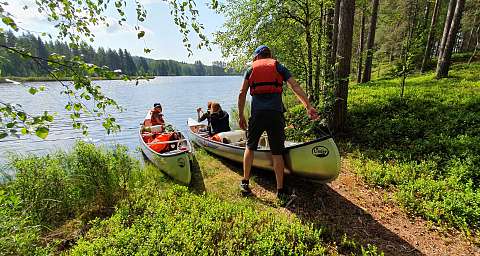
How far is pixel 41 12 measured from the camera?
2.54 metres

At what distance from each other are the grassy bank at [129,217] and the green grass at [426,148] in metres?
1.85

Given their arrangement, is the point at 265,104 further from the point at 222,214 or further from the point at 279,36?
the point at 279,36

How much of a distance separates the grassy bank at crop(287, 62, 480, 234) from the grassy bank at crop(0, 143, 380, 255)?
1.82 m

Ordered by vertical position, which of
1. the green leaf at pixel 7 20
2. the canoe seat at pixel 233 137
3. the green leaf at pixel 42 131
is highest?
the green leaf at pixel 7 20

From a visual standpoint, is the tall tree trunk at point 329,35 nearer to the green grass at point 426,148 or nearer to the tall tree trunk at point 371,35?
the green grass at point 426,148

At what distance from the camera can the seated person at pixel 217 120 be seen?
9.00 m

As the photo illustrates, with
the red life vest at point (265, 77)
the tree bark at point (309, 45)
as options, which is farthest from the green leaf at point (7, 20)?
the tree bark at point (309, 45)

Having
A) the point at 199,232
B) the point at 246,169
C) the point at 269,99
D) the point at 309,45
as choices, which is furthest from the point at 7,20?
the point at 309,45

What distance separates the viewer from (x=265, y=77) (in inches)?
197

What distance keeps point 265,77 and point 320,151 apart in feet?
5.69

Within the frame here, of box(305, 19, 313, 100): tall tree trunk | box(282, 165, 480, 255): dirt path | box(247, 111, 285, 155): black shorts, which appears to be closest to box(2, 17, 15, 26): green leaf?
box(247, 111, 285, 155): black shorts

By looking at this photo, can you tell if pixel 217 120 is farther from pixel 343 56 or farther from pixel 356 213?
pixel 356 213

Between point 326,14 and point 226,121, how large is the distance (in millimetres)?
6018

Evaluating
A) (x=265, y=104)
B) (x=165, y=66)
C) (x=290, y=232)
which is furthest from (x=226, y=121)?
(x=165, y=66)
